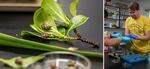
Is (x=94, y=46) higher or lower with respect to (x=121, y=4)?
lower

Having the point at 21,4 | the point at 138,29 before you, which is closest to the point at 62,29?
the point at 21,4

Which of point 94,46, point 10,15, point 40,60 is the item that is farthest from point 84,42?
point 10,15

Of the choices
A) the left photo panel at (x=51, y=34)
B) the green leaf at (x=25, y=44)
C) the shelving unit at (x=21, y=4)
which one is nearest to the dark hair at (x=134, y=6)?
the left photo panel at (x=51, y=34)

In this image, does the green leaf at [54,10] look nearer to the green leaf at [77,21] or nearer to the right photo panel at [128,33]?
the green leaf at [77,21]

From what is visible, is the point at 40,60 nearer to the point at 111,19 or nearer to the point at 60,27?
the point at 60,27

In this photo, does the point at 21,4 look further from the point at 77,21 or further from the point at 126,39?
the point at 126,39

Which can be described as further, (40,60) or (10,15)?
(10,15)
